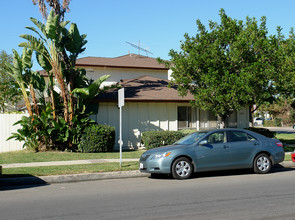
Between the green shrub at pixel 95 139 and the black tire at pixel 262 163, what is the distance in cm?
782

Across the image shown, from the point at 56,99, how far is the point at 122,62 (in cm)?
862


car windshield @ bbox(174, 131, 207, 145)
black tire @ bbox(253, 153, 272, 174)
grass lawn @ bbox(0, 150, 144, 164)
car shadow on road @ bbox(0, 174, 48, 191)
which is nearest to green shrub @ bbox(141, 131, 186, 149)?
grass lawn @ bbox(0, 150, 144, 164)

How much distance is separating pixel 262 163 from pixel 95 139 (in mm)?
8252

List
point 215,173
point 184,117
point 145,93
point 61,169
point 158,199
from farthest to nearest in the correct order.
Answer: point 184,117 < point 145,93 < point 215,173 < point 61,169 < point 158,199

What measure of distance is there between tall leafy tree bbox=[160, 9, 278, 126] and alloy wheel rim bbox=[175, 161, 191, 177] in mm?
5553

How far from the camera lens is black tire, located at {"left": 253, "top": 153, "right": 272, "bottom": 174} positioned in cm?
1099

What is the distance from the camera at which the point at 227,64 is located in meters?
15.9

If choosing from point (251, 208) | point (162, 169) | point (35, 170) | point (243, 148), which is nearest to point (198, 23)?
point (243, 148)

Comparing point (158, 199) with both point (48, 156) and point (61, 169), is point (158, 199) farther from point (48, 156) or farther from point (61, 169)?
point (48, 156)

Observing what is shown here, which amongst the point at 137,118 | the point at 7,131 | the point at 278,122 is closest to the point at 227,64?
the point at 137,118

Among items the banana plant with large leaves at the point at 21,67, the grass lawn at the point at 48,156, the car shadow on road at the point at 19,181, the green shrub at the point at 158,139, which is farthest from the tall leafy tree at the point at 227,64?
the car shadow on road at the point at 19,181

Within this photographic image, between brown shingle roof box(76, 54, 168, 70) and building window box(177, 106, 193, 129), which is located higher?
brown shingle roof box(76, 54, 168, 70)

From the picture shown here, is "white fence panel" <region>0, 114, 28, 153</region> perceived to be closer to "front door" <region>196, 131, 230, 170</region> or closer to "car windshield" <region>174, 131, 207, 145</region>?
"car windshield" <region>174, 131, 207, 145</region>

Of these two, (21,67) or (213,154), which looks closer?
(213,154)
